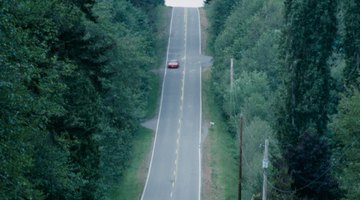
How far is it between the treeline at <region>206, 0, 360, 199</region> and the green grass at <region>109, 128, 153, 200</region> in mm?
7617

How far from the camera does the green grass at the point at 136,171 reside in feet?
147

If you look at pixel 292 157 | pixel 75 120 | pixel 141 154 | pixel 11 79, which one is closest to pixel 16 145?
pixel 11 79

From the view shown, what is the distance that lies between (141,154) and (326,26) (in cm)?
2038

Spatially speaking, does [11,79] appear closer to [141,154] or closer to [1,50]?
[1,50]

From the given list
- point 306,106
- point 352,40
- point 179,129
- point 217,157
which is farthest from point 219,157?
point 352,40

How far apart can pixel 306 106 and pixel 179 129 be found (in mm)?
22372

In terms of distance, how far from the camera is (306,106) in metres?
38.5

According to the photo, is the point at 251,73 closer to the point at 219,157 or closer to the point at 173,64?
the point at 219,157

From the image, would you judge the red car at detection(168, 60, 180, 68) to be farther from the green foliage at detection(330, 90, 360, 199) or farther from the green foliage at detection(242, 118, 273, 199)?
the green foliage at detection(330, 90, 360, 199)

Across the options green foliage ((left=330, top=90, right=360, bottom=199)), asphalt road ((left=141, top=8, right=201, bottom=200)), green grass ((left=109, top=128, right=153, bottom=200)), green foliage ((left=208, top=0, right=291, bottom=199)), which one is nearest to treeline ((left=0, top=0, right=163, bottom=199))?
green grass ((left=109, top=128, right=153, bottom=200))

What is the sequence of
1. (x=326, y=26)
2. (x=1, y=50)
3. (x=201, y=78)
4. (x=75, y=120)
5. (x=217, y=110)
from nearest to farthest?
(x=1, y=50)
(x=75, y=120)
(x=326, y=26)
(x=217, y=110)
(x=201, y=78)

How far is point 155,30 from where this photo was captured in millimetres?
81500

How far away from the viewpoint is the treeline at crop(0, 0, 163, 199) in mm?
16219

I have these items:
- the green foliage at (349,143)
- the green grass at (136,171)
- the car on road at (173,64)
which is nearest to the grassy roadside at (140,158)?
the green grass at (136,171)
